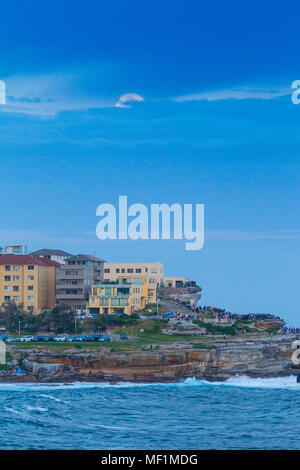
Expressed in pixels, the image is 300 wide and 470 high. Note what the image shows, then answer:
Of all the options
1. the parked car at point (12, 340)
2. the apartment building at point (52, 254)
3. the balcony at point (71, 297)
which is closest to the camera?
the parked car at point (12, 340)

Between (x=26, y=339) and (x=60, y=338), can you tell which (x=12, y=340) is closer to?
(x=26, y=339)

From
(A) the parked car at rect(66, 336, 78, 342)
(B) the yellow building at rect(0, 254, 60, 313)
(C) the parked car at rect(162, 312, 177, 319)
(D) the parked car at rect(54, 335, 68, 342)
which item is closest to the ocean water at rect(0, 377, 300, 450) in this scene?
(A) the parked car at rect(66, 336, 78, 342)

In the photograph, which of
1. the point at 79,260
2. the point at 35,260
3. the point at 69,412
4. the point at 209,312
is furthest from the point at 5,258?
the point at 69,412

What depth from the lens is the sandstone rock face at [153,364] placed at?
47.5 meters

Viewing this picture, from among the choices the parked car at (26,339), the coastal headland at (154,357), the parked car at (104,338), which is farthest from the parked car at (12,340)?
the parked car at (104,338)

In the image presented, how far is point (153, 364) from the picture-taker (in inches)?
1900

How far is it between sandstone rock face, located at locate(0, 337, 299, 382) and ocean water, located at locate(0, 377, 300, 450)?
3.67 ft

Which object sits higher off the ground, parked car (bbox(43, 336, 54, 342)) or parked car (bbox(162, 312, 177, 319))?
parked car (bbox(162, 312, 177, 319))

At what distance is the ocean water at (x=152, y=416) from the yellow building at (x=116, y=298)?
13.4m

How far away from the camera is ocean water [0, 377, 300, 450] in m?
27.9

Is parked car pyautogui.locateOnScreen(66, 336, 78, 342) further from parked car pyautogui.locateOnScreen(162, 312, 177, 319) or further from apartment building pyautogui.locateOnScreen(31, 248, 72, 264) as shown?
apartment building pyautogui.locateOnScreen(31, 248, 72, 264)

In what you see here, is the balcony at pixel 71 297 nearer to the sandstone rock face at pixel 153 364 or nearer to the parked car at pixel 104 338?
the parked car at pixel 104 338

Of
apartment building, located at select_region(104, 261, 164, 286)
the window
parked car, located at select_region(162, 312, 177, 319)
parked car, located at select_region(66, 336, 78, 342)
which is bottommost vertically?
parked car, located at select_region(66, 336, 78, 342)

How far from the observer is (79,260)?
63.7m
